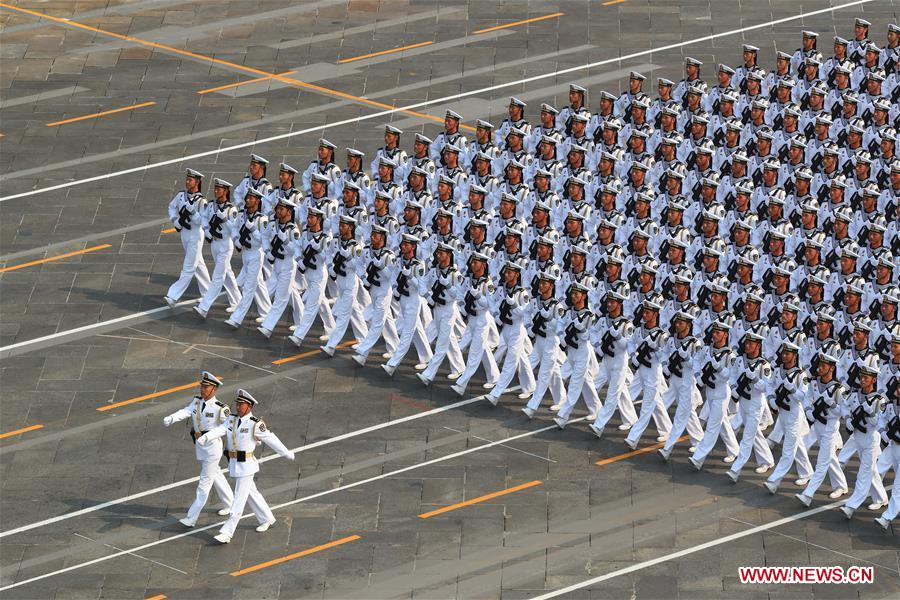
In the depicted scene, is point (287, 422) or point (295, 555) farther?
point (287, 422)

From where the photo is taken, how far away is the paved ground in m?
34.8

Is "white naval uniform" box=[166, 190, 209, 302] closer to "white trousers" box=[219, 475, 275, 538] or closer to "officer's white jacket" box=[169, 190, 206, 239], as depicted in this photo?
"officer's white jacket" box=[169, 190, 206, 239]

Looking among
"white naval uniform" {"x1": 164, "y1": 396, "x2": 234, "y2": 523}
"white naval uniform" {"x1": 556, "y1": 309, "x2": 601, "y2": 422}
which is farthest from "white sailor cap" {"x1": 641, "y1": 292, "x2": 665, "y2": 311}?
"white naval uniform" {"x1": 164, "y1": 396, "x2": 234, "y2": 523}

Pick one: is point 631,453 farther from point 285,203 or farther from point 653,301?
point 285,203

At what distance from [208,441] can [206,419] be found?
37cm

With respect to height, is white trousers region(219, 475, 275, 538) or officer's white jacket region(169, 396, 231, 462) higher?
officer's white jacket region(169, 396, 231, 462)

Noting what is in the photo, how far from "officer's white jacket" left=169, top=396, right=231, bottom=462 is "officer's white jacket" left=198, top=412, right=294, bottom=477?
0.10 meters

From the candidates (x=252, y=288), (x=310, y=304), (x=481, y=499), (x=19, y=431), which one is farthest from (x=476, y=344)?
(x=19, y=431)

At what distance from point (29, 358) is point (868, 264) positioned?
16387 mm

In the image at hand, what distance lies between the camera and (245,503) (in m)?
35.8

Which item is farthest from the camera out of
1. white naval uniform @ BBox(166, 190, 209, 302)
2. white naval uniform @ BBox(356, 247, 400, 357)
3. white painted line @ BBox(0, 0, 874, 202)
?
white painted line @ BBox(0, 0, 874, 202)

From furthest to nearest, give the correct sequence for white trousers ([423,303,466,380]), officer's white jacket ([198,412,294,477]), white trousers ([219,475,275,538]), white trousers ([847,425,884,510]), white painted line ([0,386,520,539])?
white trousers ([423,303,466,380]) < white painted line ([0,386,520,539]) < white trousers ([847,425,884,510]) < white trousers ([219,475,275,538]) < officer's white jacket ([198,412,294,477])

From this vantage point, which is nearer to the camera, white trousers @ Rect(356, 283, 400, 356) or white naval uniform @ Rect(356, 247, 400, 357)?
white naval uniform @ Rect(356, 247, 400, 357)

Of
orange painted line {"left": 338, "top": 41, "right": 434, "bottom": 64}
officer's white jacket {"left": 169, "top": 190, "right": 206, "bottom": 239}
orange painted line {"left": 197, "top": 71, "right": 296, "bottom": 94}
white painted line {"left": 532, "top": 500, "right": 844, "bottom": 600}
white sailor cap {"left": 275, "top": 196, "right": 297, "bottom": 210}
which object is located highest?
white sailor cap {"left": 275, "top": 196, "right": 297, "bottom": 210}
